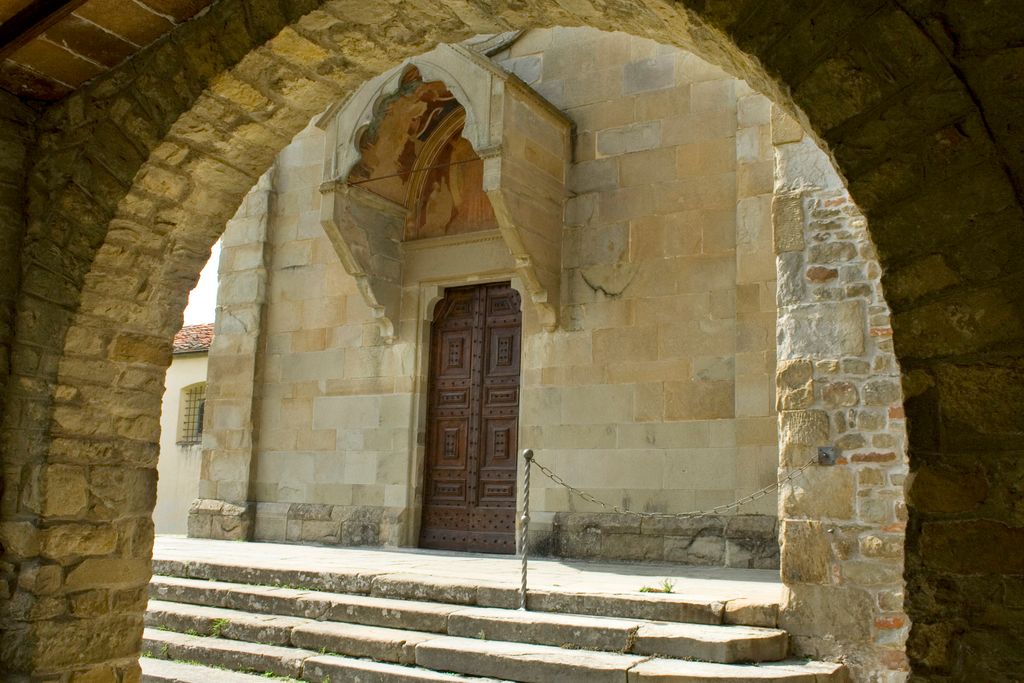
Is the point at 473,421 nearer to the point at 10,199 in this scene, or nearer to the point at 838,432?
the point at 838,432

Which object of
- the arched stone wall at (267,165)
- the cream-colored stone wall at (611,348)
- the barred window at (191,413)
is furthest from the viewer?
the barred window at (191,413)

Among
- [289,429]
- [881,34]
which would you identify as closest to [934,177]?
[881,34]

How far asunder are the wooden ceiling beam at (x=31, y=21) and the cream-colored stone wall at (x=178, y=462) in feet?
47.1

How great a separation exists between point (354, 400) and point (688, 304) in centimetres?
381

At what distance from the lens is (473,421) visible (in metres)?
9.22

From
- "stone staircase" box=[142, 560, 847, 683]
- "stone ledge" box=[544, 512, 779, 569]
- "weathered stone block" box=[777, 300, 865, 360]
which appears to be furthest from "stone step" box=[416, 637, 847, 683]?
"stone ledge" box=[544, 512, 779, 569]

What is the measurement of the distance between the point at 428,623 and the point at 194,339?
45.6ft

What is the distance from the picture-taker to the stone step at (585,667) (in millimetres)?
4695

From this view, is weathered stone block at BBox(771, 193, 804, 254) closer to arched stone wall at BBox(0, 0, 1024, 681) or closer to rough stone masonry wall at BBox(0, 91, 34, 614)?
arched stone wall at BBox(0, 0, 1024, 681)

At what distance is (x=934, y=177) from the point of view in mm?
2277

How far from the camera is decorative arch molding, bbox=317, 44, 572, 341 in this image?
26.6ft

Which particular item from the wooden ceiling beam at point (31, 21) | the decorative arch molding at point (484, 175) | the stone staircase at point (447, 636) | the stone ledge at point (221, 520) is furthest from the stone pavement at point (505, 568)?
the wooden ceiling beam at point (31, 21)

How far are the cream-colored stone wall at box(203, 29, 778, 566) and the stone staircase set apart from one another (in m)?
2.14

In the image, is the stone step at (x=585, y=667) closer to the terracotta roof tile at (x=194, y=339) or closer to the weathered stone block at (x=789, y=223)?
the weathered stone block at (x=789, y=223)
